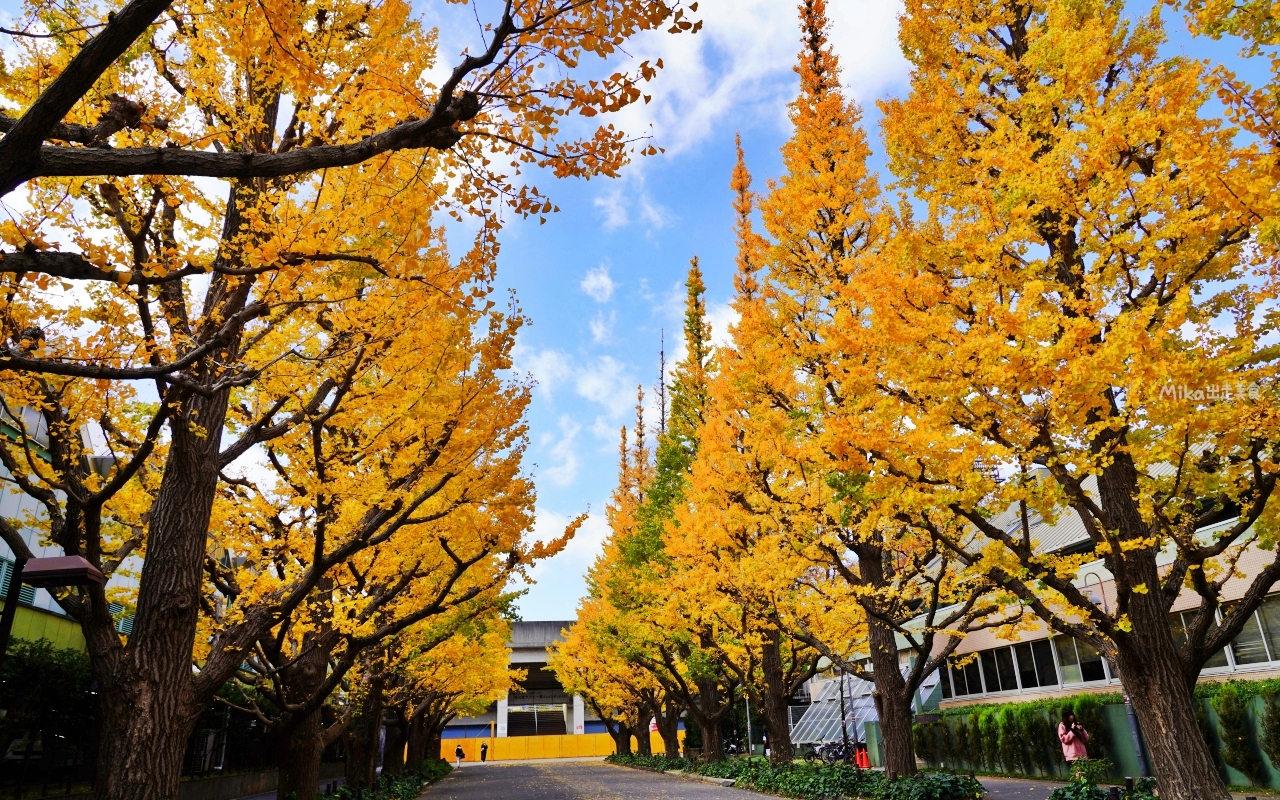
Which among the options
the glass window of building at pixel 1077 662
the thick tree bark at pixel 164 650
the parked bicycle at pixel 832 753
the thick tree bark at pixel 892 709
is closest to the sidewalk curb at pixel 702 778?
the parked bicycle at pixel 832 753

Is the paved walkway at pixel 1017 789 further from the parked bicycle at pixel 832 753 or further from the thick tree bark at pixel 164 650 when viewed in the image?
the thick tree bark at pixel 164 650

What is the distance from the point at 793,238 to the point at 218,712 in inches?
702

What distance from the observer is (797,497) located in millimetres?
12492

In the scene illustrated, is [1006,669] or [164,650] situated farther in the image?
[1006,669]

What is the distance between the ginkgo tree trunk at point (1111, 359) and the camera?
612 centimetres

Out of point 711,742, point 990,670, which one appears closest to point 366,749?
point 711,742

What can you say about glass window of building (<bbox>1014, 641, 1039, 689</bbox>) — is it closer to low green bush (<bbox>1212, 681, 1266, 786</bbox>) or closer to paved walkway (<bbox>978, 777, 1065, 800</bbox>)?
paved walkway (<bbox>978, 777, 1065, 800</bbox>)

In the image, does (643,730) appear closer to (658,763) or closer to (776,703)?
(658,763)

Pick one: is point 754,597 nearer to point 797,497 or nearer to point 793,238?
point 797,497

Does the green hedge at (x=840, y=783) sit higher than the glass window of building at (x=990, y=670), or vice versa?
the glass window of building at (x=990, y=670)

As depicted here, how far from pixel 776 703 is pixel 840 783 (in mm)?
3569

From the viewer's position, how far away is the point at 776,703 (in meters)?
16.9

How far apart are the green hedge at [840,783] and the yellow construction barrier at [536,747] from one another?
129 feet

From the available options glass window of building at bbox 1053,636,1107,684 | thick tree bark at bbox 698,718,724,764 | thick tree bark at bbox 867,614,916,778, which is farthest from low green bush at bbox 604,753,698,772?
thick tree bark at bbox 867,614,916,778
